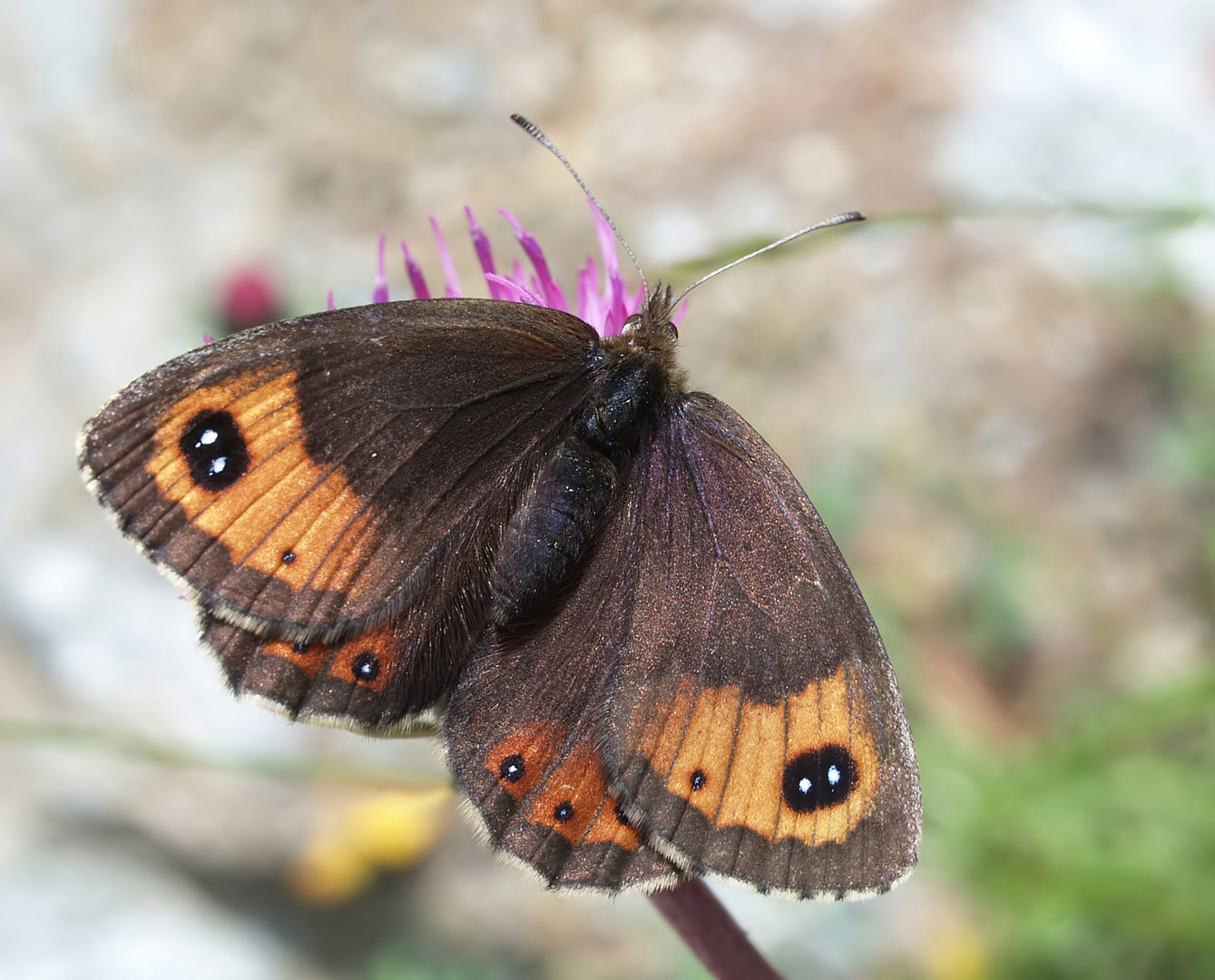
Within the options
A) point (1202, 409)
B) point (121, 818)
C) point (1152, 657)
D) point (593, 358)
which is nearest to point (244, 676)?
point (593, 358)

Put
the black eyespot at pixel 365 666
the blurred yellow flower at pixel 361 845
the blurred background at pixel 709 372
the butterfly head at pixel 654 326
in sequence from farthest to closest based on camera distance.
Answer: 1. the blurred yellow flower at pixel 361 845
2. the blurred background at pixel 709 372
3. the butterfly head at pixel 654 326
4. the black eyespot at pixel 365 666

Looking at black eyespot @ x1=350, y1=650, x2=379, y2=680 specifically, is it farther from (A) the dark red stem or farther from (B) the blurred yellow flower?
(B) the blurred yellow flower

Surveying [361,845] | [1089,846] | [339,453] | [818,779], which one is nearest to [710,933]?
[818,779]

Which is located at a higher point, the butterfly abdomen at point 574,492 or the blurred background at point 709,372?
the blurred background at point 709,372

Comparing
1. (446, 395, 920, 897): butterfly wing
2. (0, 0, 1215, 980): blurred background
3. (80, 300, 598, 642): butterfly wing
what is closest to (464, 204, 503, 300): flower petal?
(80, 300, 598, 642): butterfly wing

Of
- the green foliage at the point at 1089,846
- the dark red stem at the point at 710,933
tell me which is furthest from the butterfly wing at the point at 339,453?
the green foliage at the point at 1089,846

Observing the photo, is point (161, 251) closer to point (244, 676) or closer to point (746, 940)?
point (244, 676)

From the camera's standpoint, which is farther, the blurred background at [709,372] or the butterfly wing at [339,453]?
the blurred background at [709,372]

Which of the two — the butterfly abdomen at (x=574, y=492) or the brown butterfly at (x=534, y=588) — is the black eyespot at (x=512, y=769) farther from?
the butterfly abdomen at (x=574, y=492)

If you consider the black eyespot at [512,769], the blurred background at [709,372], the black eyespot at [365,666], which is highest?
the blurred background at [709,372]
